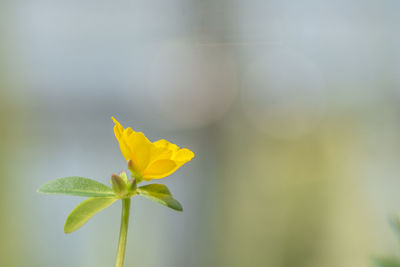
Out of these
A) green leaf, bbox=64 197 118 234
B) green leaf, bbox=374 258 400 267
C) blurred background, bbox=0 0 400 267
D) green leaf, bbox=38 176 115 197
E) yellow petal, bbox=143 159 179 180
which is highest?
blurred background, bbox=0 0 400 267

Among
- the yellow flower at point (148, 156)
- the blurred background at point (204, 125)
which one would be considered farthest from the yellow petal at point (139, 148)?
the blurred background at point (204, 125)

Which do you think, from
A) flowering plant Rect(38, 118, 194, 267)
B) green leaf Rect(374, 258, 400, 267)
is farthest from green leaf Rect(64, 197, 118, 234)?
green leaf Rect(374, 258, 400, 267)

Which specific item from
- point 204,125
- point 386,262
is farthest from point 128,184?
point 204,125

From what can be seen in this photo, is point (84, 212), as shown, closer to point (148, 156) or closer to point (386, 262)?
point (148, 156)

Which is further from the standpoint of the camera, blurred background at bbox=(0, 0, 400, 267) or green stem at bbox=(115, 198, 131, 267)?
blurred background at bbox=(0, 0, 400, 267)

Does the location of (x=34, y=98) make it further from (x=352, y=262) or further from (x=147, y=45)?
(x=352, y=262)

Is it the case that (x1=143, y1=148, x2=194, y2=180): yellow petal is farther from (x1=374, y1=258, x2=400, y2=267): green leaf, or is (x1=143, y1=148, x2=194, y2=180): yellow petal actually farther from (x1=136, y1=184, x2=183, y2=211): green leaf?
(x1=374, y1=258, x2=400, y2=267): green leaf

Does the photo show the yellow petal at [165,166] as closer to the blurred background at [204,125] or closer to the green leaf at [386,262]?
the green leaf at [386,262]

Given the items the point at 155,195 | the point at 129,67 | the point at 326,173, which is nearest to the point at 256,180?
the point at 326,173
